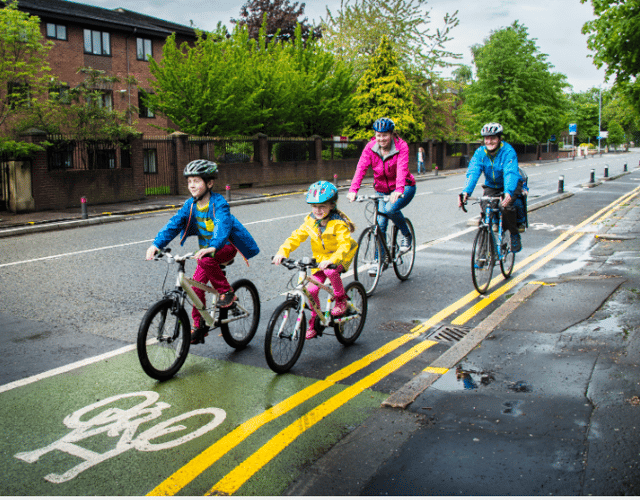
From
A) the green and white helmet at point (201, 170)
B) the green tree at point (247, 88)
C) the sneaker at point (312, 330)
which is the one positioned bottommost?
the sneaker at point (312, 330)

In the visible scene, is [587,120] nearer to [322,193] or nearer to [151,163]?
[151,163]

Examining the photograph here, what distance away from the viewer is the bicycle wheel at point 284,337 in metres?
4.80

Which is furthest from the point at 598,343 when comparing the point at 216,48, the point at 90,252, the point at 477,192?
the point at 216,48

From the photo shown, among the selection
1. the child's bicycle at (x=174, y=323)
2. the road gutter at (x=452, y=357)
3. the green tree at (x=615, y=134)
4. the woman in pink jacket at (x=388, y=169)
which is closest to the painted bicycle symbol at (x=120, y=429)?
the child's bicycle at (x=174, y=323)

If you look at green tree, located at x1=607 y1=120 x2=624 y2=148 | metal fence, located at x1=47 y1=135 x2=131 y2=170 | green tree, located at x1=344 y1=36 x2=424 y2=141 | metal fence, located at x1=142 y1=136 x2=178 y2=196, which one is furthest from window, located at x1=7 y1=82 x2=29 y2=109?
green tree, located at x1=607 y1=120 x2=624 y2=148

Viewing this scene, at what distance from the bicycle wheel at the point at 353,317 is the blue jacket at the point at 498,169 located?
107 inches

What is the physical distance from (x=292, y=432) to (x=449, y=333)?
2.60 m

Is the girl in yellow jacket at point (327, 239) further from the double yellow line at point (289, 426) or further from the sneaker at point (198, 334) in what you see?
the sneaker at point (198, 334)

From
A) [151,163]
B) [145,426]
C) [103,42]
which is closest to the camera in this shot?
[145,426]

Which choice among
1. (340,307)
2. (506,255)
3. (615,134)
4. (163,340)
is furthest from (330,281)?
(615,134)

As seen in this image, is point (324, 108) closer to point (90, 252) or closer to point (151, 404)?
point (90, 252)

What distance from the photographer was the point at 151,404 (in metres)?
4.43

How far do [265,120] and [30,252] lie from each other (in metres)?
20.6

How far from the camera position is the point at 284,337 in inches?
195
